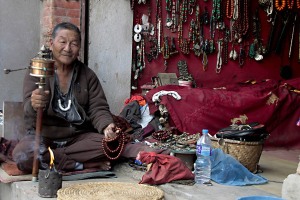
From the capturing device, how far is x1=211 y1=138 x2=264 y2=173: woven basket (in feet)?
15.0

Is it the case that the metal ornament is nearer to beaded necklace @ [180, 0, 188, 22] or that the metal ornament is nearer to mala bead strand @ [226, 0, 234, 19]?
beaded necklace @ [180, 0, 188, 22]

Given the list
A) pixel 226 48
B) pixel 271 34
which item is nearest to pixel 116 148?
pixel 226 48

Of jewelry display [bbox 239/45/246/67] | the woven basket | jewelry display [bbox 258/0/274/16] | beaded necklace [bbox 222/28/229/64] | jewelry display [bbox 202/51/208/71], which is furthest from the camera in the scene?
jewelry display [bbox 258/0/274/16]

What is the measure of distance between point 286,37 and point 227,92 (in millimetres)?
2411

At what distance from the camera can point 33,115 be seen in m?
4.15

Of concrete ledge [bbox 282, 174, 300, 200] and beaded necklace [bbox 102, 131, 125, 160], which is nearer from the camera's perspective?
concrete ledge [bbox 282, 174, 300, 200]

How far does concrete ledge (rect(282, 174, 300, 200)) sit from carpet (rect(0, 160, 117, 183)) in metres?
1.74

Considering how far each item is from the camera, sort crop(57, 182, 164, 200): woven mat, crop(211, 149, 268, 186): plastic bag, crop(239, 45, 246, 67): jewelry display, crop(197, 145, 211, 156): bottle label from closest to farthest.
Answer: crop(57, 182, 164, 200): woven mat
crop(197, 145, 211, 156): bottle label
crop(211, 149, 268, 186): plastic bag
crop(239, 45, 246, 67): jewelry display

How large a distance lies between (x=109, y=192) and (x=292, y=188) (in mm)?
1278

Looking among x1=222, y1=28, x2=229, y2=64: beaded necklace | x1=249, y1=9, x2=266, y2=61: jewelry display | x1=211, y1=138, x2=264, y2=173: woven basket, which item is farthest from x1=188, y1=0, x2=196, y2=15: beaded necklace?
x1=211, y1=138, x2=264, y2=173: woven basket

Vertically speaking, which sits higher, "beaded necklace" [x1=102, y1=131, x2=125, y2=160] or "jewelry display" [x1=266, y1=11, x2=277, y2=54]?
"jewelry display" [x1=266, y1=11, x2=277, y2=54]

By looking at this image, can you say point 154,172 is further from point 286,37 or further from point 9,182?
point 286,37

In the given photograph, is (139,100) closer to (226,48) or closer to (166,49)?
(166,49)

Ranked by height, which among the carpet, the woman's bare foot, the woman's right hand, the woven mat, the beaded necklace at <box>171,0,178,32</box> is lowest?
the carpet
